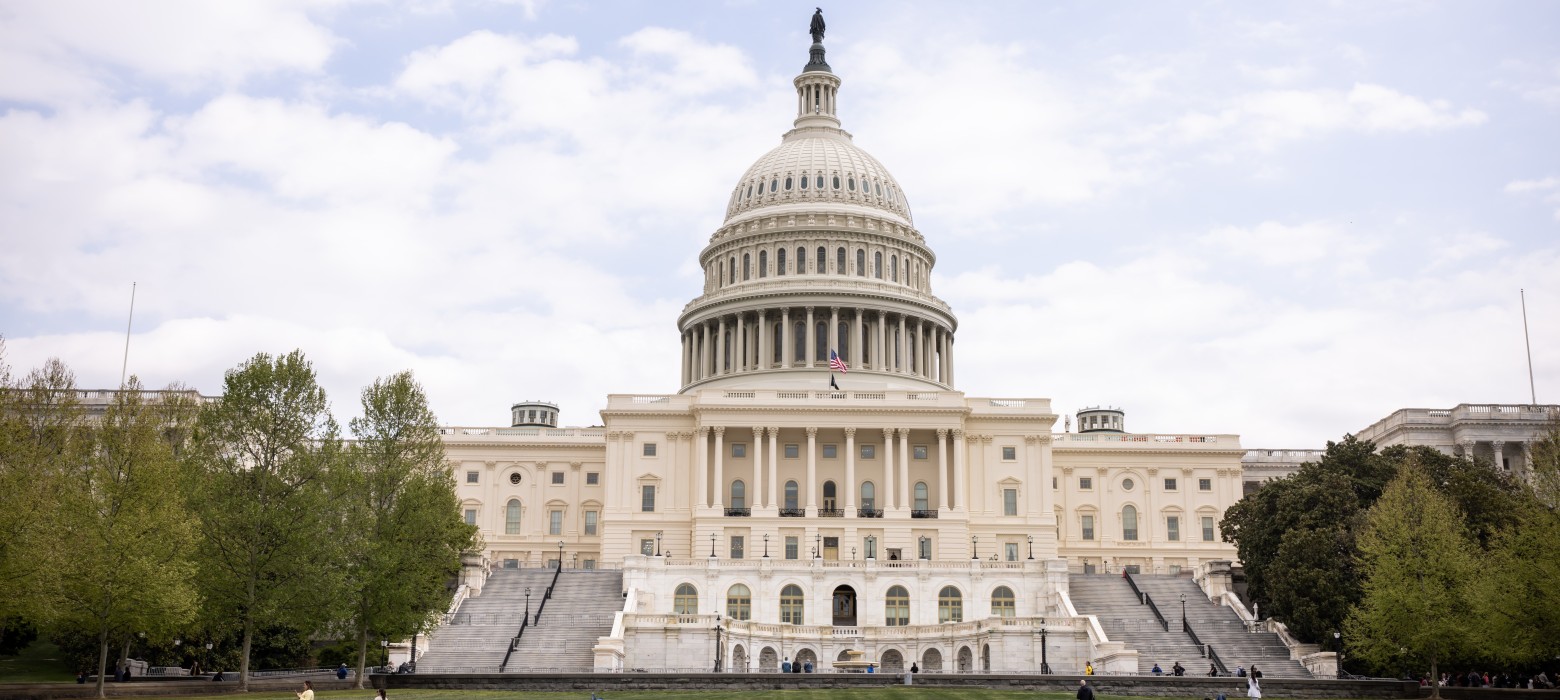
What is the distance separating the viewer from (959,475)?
10094 centimetres

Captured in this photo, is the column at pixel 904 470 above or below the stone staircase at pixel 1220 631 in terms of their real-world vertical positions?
above

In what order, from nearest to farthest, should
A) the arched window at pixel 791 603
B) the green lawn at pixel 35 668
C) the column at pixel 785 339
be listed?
the green lawn at pixel 35 668
the arched window at pixel 791 603
the column at pixel 785 339

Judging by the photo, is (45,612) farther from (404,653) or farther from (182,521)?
(404,653)

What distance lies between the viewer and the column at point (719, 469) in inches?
3949

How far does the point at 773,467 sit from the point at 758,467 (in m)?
0.98

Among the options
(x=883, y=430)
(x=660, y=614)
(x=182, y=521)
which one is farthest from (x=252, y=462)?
(x=883, y=430)

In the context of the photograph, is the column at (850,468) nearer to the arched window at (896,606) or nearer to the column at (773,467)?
the column at (773,467)

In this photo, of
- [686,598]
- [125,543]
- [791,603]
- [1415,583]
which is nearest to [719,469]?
[686,598]

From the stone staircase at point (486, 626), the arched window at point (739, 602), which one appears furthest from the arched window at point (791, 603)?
the stone staircase at point (486, 626)

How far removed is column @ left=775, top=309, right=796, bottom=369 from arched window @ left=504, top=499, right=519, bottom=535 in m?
22.6

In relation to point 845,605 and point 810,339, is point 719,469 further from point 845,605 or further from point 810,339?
point 810,339

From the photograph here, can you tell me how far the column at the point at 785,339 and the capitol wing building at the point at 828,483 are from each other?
0.54 ft

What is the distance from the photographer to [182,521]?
52.4 m

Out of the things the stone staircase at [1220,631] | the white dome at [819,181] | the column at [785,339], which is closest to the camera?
the stone staircase at [1220,631]
